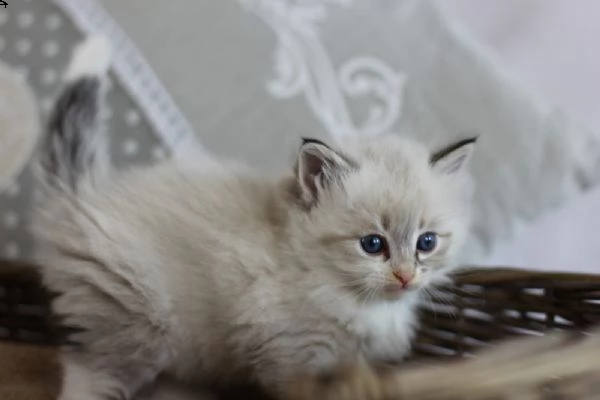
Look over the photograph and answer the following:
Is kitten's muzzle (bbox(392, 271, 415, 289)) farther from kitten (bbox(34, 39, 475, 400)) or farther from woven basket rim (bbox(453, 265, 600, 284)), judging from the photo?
woven basket rim (bbox(453, 265, 600, 284))

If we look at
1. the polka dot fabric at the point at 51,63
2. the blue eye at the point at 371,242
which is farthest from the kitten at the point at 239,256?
the polka dot fabric at the point at 51,63

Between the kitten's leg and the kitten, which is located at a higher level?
the kitten

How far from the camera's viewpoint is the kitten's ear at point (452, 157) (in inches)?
34.0

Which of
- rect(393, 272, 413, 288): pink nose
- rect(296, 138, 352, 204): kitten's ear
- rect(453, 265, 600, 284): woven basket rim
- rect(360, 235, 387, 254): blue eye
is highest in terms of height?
rect(296, 138, 352, 204): kitten's ear

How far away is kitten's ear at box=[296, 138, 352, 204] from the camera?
82 cm

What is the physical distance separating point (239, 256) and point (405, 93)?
446 millimetres

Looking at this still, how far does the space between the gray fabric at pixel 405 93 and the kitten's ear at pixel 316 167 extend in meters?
0.29

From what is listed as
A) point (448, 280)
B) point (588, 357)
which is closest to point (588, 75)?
point (448, 280)

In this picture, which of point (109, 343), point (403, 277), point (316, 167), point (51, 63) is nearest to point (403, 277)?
point (403, 277)

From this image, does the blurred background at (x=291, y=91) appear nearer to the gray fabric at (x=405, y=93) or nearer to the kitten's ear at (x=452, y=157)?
the gray fabric at (x=405, y=93)

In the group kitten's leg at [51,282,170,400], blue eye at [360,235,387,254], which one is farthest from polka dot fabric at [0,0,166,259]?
blue eye at [360,235,387,254]

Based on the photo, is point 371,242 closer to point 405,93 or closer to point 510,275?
point 510,275

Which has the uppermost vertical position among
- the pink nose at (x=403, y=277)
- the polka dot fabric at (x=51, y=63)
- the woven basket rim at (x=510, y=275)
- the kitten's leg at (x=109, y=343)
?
the polka dot fabric at (x=51, y=63)

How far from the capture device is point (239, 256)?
0.86 meters
